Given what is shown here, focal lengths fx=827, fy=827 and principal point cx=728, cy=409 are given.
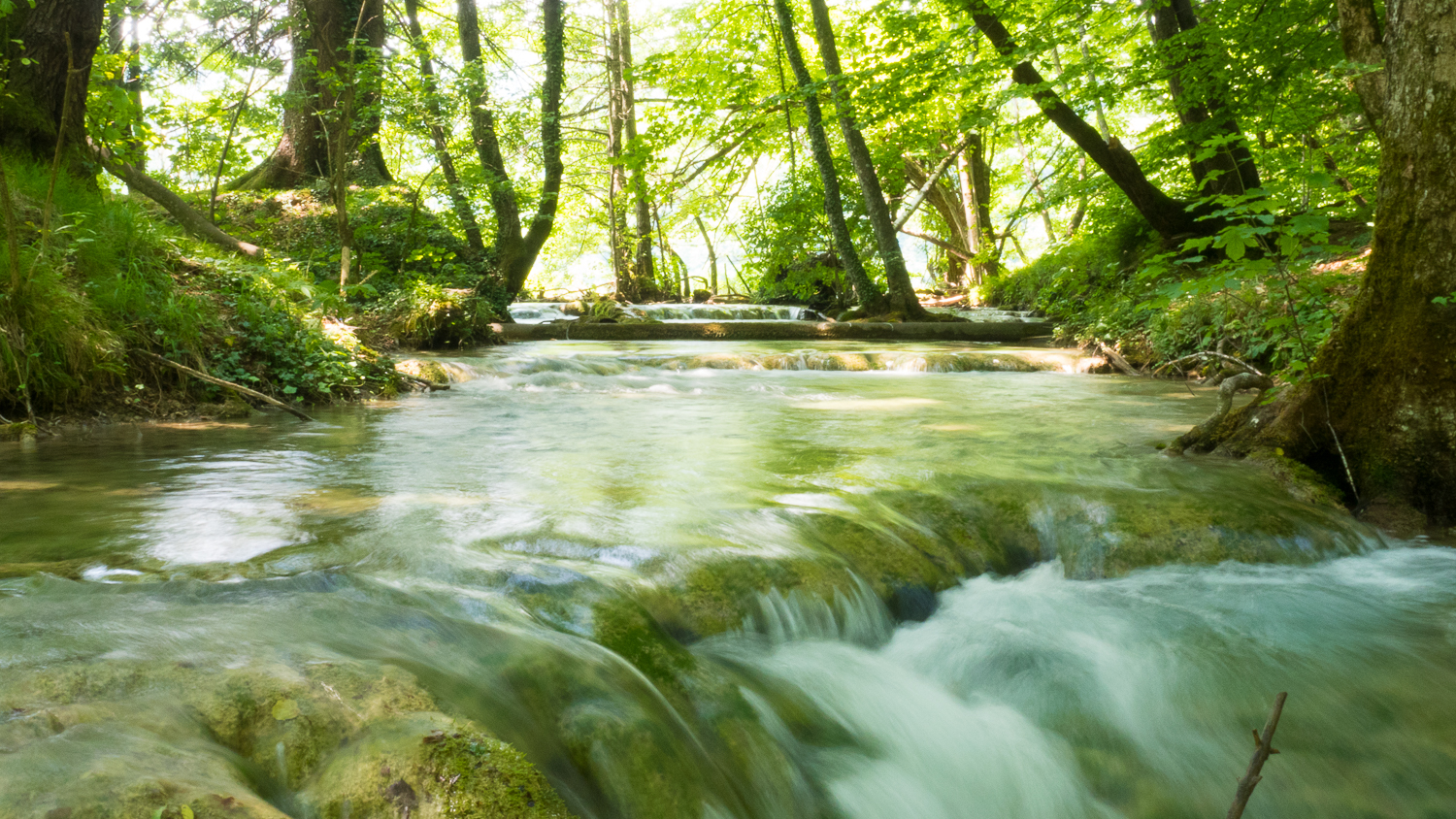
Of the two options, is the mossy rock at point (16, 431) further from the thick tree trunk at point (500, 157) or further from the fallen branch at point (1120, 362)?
the fallen branch at point (1120, 362)

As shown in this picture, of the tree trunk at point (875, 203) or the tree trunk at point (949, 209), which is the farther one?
the tree trunk at point (949, 209)

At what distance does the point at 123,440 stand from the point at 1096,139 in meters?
11.2

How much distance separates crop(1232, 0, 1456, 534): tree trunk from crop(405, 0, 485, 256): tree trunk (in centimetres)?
1096

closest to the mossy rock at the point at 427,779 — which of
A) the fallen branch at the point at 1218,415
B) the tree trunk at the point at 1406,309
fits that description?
the tree trunk at the point at 1406,309

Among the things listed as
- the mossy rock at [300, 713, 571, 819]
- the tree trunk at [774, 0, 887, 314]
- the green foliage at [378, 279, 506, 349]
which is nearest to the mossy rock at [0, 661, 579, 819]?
the mossy rock at [300, 713, 571, 819]

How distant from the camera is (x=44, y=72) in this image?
6598 mm

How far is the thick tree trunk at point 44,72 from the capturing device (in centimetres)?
638

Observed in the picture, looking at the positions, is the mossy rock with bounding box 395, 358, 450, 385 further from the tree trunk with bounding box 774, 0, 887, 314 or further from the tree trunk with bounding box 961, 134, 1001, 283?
the tree trunk with bounding box 961, 134, 1001, 283

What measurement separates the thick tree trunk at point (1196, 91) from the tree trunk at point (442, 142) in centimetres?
950

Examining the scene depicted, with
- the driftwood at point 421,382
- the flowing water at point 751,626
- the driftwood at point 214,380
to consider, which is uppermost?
the driftwood at point 214,380

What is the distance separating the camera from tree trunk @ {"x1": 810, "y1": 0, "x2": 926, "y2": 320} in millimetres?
14281

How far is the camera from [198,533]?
3061 mm

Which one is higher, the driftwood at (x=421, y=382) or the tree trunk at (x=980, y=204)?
the tree trunk at (x=980, y=204)

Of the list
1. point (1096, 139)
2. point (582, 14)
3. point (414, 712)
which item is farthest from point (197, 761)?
point (582, 14)
